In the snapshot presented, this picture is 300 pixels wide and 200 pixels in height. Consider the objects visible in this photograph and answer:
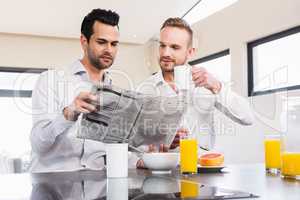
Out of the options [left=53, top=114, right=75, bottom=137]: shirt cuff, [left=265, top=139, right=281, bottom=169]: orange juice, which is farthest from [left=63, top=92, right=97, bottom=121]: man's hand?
[left=265, top=139, right=281, bottom=169]: orange juice

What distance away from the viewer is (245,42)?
404 cm

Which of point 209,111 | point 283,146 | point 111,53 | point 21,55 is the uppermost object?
point 21,55

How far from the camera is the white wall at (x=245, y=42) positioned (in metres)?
3.13

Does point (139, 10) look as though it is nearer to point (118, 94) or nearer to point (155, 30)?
point (155, 30)

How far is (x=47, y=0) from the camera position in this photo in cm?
462

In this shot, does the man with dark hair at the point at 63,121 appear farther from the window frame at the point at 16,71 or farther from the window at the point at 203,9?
the window frame at the point at 16,71

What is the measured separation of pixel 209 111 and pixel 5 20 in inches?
133

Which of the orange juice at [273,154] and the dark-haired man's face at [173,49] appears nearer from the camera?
the orange juice at [273,154]

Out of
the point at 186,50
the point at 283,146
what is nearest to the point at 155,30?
the point at 186,50

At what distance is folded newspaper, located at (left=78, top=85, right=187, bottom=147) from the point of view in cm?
146

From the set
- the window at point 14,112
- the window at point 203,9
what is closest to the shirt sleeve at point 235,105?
the window at point 203,9

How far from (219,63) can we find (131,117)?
337cm

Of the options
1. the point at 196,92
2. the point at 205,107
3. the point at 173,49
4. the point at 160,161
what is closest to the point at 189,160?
the point at 160,161

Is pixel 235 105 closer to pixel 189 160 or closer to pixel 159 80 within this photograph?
pixel 159 80
